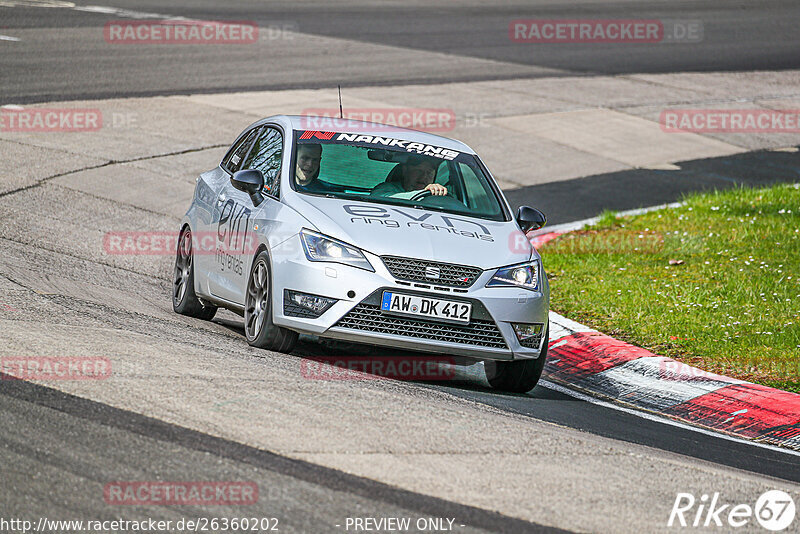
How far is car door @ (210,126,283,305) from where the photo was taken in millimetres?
8367

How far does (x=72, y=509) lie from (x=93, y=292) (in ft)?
17.3

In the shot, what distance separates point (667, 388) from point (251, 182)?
3.41 meters

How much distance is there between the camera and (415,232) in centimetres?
786

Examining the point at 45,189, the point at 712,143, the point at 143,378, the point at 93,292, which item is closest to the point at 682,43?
the point at 712,143

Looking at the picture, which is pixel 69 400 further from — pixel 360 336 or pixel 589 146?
pixel 589 146

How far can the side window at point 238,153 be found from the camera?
31.9ft

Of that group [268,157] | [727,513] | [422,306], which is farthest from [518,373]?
[727,513]

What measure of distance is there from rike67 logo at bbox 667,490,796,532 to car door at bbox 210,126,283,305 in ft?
12.5

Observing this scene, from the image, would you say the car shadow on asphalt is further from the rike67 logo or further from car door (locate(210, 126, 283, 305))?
the rike67 logo

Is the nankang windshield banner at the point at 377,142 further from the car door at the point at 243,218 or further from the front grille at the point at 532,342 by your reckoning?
the front grille at the point at 532,342

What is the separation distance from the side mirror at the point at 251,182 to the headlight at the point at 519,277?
74.7 inches

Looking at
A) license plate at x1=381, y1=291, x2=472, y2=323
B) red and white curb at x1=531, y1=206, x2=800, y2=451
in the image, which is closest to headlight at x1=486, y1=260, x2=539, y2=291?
license plate at x1=381, y1=291, x2=472, y2=323

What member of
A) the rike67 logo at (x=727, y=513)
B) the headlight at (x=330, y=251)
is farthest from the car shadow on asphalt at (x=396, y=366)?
the rike67 logo at (x=727, y=513)

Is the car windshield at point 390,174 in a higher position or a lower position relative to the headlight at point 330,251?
higher
